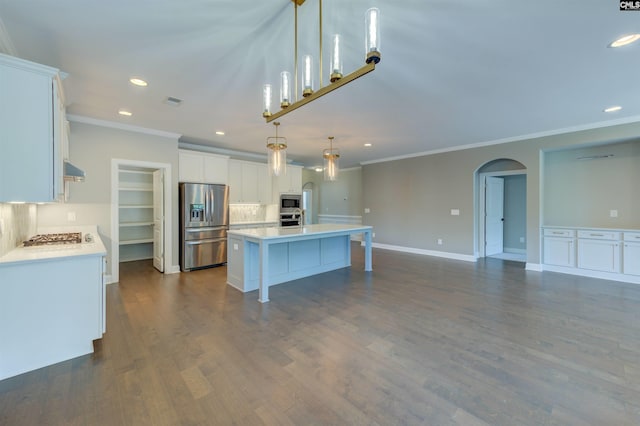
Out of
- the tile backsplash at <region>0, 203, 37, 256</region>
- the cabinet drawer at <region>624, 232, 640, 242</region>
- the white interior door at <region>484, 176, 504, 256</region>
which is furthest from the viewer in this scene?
the white interior door at <region>484, 176, 504, 256</region>

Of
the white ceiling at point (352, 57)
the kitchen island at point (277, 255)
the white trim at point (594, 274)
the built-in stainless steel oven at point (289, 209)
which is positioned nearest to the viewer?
the white ceiling at point (352, 57)

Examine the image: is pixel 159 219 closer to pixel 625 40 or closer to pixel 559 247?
pixel 625 40

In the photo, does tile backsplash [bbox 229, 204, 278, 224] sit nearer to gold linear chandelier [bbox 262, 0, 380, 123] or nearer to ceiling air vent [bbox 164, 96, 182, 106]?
ceiling air vent [bbox 164, 96, 182, 106]

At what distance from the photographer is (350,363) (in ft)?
7.23

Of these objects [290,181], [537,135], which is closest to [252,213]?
[290,181]

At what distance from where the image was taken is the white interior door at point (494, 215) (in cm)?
652

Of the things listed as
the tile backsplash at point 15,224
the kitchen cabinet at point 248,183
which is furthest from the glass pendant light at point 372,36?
the kitchen cabinet at point 248,183

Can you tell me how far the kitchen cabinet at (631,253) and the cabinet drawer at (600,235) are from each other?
0.11 metres

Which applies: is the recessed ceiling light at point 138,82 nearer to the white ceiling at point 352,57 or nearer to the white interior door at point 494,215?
the white ceiling at point 352,57

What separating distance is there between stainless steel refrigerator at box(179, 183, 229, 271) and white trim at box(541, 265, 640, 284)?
6.41 metres

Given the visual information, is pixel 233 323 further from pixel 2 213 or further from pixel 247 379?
pixel 2 213

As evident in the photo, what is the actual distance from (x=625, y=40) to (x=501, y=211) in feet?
18.3

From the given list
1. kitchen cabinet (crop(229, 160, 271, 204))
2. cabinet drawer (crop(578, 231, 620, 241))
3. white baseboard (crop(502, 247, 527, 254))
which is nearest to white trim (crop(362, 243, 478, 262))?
white baseboard (crop(502, 247, 527, 254))

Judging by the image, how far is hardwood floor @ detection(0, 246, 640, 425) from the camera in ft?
5.51
